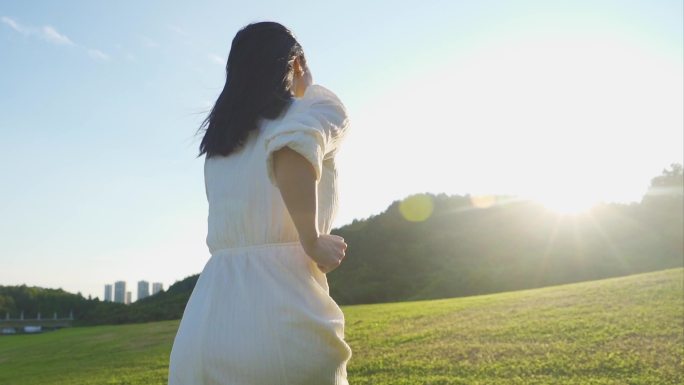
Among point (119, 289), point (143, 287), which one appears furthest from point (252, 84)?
point (119, 289)

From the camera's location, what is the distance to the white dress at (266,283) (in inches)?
58.9

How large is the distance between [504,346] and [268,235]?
6.93 meters

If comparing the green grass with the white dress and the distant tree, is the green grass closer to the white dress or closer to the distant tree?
the white dress

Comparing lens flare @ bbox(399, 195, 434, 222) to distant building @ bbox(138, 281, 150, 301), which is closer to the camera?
lens flare @ bbox(399, 195, 434, 222)

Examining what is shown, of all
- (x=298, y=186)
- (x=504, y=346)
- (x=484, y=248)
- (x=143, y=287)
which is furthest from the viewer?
(x=143, y=287)

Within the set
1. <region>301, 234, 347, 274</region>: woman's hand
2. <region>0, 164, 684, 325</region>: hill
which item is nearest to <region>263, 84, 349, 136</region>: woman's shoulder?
<region>301, 234, 347, 274</region>: woman's hand

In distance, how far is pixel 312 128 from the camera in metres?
1.51

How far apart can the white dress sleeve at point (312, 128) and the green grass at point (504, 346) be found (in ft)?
17.2

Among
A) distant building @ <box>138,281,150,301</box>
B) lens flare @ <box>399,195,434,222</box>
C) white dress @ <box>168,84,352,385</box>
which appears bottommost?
white dress @ <box>168,84,352,385</box>

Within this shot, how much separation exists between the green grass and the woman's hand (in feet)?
16.9

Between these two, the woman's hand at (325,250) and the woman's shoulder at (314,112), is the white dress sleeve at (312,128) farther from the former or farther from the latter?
the woman's hand at (325,250)

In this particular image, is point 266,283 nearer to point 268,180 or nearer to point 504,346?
point 268,180

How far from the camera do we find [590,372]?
6.24 m

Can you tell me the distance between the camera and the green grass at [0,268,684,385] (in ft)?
21.2
